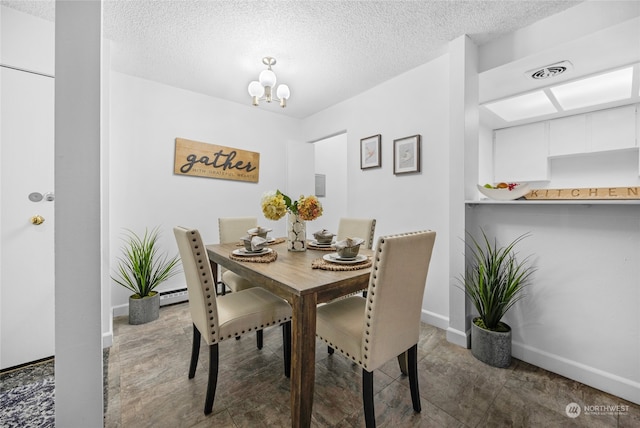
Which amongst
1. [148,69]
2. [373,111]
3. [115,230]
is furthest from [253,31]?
[115,230]

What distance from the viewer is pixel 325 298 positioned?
48.5 inches

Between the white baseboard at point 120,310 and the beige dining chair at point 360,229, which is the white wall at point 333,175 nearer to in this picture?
the beige dining chair at point 360,229

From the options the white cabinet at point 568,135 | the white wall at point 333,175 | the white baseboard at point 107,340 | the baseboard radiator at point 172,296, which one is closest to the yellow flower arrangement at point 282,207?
the white baseboard at point 107,340

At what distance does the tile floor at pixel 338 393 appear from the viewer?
53.7 inches

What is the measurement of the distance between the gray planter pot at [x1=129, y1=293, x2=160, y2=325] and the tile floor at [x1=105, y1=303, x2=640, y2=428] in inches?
15.5

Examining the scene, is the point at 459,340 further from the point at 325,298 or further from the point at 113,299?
the point at 113,299

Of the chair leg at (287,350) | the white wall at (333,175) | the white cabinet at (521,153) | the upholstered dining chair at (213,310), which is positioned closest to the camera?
the upholstered dining chair at (213,310)

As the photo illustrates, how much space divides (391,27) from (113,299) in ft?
11.7

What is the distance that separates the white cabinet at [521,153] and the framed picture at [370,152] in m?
2.34

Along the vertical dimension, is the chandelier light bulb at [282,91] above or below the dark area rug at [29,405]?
above

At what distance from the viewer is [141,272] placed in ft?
8.21

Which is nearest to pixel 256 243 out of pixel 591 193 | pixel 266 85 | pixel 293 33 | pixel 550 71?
pixel 266 85

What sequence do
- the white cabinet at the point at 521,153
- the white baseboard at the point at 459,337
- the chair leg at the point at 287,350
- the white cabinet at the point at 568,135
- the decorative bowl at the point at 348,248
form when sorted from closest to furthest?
the decorative bowl at the point at 348,248, the chair leg at the point at 287,350, the white baseboard at the point at 459,337, the white cabinet at the point at 568,135, the white cabinet at the point at 521,153

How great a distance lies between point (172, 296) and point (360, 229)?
224 centimetres
